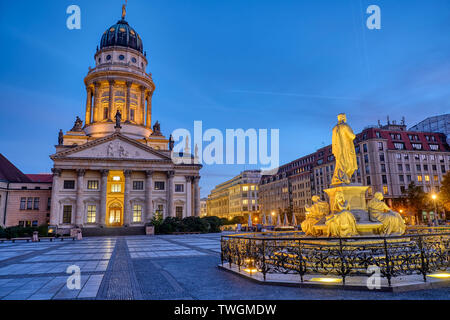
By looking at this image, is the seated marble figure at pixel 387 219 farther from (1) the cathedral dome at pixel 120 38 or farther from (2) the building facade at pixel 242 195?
(2) the building facade at pixel 242 195

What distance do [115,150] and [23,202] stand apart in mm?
20317

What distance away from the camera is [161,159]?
51312 millimetres

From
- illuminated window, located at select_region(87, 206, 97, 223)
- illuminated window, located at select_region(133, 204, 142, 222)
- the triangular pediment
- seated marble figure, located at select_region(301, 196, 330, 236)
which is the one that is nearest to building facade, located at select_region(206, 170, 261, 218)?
illuminated window, located at select_region(133, 204, 142, 222)

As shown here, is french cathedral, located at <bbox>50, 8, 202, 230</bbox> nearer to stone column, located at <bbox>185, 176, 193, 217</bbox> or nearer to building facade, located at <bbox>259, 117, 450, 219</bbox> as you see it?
stone column, located at <bbox>185, 176, 193, 217</bbox>

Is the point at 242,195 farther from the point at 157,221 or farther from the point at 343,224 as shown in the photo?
the point at 343,224

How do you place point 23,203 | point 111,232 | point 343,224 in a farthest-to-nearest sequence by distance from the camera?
point 23,203 < point 111,232 < point 343,224

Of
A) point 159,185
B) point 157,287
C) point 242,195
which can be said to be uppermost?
point 242,195

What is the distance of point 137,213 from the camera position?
5138cm

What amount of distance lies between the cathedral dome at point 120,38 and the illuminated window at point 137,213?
37.7m

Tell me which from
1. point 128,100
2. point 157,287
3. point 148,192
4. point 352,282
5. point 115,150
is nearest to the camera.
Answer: point 352,282

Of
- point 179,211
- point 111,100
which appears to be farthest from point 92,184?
point 111,100

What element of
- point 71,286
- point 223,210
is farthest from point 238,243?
point 223,210
